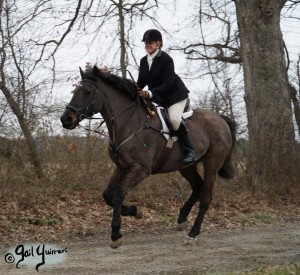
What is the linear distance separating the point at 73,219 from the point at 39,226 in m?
0.92

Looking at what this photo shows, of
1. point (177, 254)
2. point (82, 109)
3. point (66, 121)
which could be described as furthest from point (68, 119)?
point (177, 254)

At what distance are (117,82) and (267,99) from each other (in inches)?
349

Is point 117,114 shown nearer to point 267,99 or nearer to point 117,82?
point 117,82

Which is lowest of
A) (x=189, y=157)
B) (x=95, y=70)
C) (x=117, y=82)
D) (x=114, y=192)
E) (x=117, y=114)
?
(x=114, y=192)

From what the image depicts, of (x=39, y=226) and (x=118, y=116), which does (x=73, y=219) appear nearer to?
(x=39, y=226)

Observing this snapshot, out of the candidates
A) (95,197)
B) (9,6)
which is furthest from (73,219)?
(9,6)

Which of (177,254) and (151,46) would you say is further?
(177,254)

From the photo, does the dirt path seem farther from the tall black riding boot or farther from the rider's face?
the rider's face

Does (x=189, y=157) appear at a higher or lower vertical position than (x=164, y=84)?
lower

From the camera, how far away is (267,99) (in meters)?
16.3

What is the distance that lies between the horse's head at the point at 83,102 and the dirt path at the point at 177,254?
2.17 m

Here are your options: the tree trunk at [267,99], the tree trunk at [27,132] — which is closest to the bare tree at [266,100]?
the tree trunk at [267,99]

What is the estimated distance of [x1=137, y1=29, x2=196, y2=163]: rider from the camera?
8.73 meters
